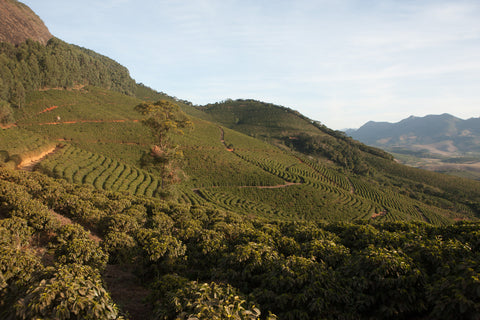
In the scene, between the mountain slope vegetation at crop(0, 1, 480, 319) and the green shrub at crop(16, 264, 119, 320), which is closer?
the green shrub at crop(16, 264, 119, 320)

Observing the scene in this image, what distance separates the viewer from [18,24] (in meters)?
75.5

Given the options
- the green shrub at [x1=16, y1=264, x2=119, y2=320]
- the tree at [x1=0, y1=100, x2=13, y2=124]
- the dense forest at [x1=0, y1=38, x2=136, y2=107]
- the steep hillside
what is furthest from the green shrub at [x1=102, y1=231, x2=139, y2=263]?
the steep hillside

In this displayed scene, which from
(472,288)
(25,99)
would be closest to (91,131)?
(25,99)

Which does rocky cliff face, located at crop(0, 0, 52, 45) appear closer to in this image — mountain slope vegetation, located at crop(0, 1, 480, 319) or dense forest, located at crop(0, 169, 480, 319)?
mountain slope vegetation, located at crop(0, 1, 480, 319)

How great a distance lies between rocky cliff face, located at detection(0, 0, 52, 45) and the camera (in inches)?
2760

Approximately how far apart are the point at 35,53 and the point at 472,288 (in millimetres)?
102126

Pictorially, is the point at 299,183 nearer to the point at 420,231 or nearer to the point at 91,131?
the point at 420,231

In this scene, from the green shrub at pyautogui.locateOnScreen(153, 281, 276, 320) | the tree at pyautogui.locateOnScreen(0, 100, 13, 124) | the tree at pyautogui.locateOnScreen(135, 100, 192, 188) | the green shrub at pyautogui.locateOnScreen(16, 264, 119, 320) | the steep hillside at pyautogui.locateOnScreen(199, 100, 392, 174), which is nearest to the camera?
the green shrub at pyautogui.locateOnScreen(16, 264, 119, 320)

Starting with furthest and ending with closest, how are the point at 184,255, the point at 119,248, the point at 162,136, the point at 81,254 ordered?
the point at 162,136, the point at 119,248, the point at 184,255, the point at 81,254

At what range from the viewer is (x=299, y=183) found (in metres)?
57.6

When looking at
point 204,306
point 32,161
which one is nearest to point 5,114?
point 32,161

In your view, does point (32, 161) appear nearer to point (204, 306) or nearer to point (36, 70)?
point (204, 306)

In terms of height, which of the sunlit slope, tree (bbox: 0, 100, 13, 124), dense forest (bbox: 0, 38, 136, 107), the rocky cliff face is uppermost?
the rocky cliff face

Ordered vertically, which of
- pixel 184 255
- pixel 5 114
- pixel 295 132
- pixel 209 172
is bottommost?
pixel 209 172
